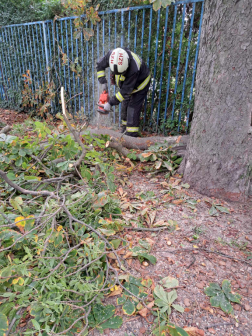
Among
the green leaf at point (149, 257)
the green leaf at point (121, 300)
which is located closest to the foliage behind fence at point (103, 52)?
the green leaf at point (149, 257)

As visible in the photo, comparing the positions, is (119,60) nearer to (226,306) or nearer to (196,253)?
(196,253)

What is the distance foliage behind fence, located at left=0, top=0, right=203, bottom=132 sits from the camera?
387 centimetres

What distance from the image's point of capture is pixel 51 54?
18.7 feet

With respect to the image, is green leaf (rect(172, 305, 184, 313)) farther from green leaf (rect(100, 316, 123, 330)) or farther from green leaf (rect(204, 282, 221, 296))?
green leaf (rect(100, 316, 123, 330))

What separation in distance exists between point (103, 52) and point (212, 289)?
188 inches

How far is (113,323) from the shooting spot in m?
1.29

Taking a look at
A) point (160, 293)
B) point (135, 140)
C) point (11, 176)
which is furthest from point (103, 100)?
point (160, 293)

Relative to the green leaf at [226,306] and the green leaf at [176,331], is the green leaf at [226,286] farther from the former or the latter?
the green leaf at [176,331]

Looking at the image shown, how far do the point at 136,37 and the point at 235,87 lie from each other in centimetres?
295

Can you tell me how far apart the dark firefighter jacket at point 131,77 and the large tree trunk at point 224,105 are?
1.53m

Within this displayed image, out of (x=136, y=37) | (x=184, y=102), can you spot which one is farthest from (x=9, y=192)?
(x=136, y=37)

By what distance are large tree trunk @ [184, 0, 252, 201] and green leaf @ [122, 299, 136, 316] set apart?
4.75 ft

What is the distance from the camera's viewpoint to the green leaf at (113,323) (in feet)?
4.17

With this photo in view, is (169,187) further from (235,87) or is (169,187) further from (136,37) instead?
(136,37)
